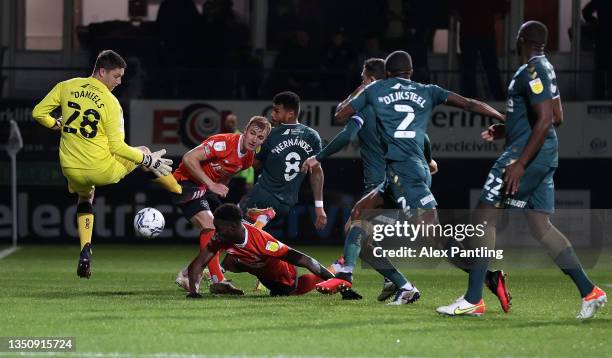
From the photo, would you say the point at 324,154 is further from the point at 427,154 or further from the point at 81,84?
the point at 81,84

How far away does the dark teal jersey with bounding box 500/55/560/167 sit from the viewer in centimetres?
918

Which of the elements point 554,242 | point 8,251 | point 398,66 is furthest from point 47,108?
point 8,251

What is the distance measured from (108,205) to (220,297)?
8.84m

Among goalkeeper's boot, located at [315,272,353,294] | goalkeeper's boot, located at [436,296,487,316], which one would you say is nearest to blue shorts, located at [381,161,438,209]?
goalkeeper's boot, located at [315,272,353,294]

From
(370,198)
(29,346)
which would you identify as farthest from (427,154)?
(29,346)

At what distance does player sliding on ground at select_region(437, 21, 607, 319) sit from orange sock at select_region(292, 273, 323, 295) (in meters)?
1.93

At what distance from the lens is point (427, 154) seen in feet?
35.3

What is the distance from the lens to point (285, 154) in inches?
480

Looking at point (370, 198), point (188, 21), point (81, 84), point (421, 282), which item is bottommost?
point (421, 282)

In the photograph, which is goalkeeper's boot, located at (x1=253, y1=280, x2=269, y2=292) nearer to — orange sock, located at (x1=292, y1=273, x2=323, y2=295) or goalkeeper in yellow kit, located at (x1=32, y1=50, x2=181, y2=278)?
orange sock, located at (x1=292, y1=273, x2=323, y2=295)

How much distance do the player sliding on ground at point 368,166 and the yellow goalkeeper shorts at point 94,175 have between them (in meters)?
2.16

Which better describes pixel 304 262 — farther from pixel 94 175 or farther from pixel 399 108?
pixel 94 175

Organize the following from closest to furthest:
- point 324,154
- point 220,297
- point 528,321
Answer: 1. point 528,321
2. point 324,154
3. point 220,297

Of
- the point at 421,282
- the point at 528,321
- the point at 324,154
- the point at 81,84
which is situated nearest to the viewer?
the point at 528,321
